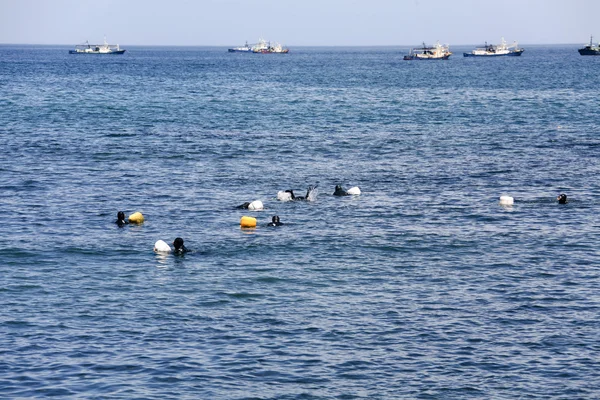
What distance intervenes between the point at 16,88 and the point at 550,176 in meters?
102

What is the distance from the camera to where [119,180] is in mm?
57500

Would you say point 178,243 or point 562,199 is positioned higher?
point 562,199

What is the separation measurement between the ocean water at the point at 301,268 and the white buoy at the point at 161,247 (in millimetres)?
508

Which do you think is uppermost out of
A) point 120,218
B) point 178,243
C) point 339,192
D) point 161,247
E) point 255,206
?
point 339,192

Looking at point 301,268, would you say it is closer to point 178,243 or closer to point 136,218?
point 178,243

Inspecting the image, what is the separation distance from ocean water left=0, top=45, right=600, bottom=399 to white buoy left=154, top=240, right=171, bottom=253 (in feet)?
1.67

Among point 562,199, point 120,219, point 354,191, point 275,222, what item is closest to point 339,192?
point 354,191

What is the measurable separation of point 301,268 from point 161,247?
6.47 metres

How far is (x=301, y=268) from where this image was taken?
3744 cm

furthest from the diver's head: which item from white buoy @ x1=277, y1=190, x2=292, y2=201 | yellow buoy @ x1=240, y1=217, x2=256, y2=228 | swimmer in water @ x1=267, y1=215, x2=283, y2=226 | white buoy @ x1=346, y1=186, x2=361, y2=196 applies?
white buoy @ x1=346, y1=186, x2=361, y2=196

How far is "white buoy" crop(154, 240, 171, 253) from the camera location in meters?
39.7

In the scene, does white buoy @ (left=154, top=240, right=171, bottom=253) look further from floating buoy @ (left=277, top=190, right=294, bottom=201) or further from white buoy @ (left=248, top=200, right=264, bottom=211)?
floating buoy @ (left=277, top=190, right=294, bottom=201)

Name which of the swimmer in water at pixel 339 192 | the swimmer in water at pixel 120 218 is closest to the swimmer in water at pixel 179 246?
the swimmer in water at pixel 120 218

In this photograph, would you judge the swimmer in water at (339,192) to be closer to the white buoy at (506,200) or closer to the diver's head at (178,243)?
the white buoy at (506,200)
